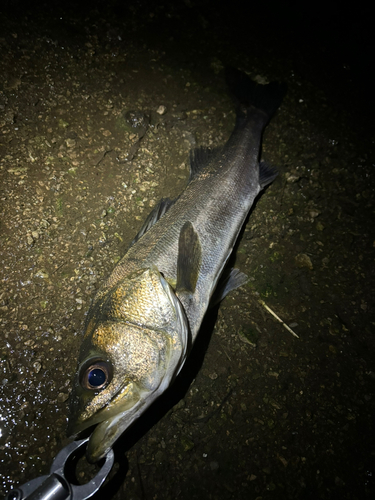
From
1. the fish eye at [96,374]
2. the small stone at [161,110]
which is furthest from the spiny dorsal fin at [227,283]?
the small stone at [161,110]

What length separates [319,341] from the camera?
8.67 ft

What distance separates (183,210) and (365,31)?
3.40m

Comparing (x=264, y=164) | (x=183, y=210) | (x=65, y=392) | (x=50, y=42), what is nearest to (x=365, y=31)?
(x=264, y=164)

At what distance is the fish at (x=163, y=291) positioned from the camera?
1772 mm

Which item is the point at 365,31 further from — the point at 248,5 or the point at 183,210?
the point at 183,210

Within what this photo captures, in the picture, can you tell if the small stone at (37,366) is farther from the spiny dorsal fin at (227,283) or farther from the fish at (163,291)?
the spiny dorsal fin at (227,283)

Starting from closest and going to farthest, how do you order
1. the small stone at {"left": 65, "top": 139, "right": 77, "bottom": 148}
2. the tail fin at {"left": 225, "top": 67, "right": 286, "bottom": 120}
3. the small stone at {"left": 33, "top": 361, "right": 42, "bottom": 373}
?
the small stone at {"left": 33, "top": 361, "right": 42, "bottom": 373} < the small stone at {"left": 65, "top": 139, "right": 77, "bottom": 148} < the tail fin at {"left": 225, "top": 67, "right": 286, "bottom": 120}

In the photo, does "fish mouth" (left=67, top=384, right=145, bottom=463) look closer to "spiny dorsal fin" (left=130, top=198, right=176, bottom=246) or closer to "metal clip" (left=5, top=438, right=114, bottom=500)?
"metal clip" (left=5, top=438, right=114, bottom=500)

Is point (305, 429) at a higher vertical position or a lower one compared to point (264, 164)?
lower

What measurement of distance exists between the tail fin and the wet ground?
0.15m

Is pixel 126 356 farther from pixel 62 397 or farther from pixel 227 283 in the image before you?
pixel 227 283

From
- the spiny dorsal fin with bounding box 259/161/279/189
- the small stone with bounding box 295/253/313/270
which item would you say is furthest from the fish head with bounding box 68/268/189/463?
the spiny dorsal fin with bounding box 259/161/279/189

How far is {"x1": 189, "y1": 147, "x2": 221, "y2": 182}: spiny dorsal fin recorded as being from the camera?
2849 millimetres

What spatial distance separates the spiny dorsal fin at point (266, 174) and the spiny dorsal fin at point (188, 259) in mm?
1047
